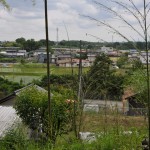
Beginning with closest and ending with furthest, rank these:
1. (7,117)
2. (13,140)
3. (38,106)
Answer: (13,140) < (38,106) < (7,117)

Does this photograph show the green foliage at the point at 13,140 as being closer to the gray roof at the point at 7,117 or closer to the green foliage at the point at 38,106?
the green foliage at the point at 38,106

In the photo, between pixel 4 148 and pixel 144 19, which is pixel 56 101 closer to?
pixel 4 148

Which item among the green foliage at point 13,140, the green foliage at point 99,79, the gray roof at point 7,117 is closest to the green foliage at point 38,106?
the gray roof at point 7,117

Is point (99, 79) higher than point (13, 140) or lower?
higher

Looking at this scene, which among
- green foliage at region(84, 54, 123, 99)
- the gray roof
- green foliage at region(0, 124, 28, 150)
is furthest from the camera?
the gray roof

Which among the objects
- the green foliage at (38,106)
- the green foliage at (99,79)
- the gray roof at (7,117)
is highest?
the green foliage at (99,79)

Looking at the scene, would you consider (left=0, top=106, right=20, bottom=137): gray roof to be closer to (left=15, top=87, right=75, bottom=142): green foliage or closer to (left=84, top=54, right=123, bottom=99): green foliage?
(left=15, top=87, right=75, bottom=142): green foliage

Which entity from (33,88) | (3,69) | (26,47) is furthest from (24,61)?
(33,88)

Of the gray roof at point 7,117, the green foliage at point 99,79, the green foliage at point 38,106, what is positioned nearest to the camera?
the green foliage at point 99,79

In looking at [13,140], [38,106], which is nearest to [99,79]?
[38,106]

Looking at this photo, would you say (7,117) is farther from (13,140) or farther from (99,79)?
(13,140)

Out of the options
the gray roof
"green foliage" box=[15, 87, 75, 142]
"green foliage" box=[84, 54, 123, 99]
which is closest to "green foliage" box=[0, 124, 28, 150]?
"green foliage" box=[84, 54, 123, 99]

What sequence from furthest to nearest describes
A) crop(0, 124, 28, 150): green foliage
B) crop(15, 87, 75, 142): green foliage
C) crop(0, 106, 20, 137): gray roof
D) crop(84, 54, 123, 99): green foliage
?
crop(0, 106, 20, 137): gray roof → crop(15, 87, 75, 142): green foliage → crop(84, 54, 123, 99): green foliage → crop(0, 124, 28, 150): green foliage

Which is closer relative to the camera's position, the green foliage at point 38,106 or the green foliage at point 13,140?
the green foliage at point 13,140
